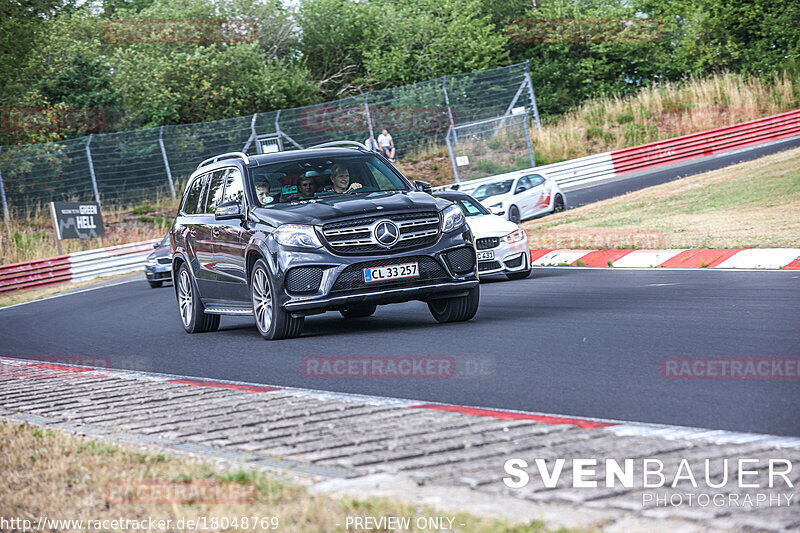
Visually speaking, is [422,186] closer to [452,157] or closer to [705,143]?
[452,157]

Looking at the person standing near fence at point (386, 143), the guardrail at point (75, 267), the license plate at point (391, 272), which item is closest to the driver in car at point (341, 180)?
the license plate at point (391, 272)

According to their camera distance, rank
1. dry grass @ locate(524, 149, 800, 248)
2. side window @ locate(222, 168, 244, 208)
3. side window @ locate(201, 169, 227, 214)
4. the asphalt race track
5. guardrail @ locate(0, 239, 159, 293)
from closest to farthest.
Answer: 1. the asphalt race track
2. side window @ locate(222, 168, 244, 208)
3. side window @ locate(201, 169, 227, 214)
4. dry grass @ locate(524, 149, 800, 248)
5. guardrail @ locate(0, 239, 159, 293)

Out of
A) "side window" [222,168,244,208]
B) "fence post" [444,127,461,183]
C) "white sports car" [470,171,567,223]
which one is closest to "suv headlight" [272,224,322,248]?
"side window" [222,168,244,208]

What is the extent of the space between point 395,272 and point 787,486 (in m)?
6.05

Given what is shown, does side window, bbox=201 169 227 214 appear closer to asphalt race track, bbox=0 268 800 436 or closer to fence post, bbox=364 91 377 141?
asphalt race track, bbox=0 268 800 436

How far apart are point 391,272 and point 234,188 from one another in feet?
7.92

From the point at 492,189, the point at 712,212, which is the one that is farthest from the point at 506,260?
the point at 492,189

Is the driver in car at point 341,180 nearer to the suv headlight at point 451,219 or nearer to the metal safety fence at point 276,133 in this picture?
the suv headlight at point 451,219

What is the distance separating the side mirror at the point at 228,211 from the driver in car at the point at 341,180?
3.33 ft

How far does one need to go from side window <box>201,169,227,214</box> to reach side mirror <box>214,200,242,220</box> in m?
0.85

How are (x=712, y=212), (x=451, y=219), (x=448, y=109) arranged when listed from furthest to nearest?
(x=448, y=109) < (x=712, y=212) < (x=451, y=219)

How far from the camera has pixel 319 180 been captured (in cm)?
1084

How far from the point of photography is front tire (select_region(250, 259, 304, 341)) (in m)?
10.1

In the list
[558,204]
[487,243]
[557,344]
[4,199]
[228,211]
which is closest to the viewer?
[557,344]
